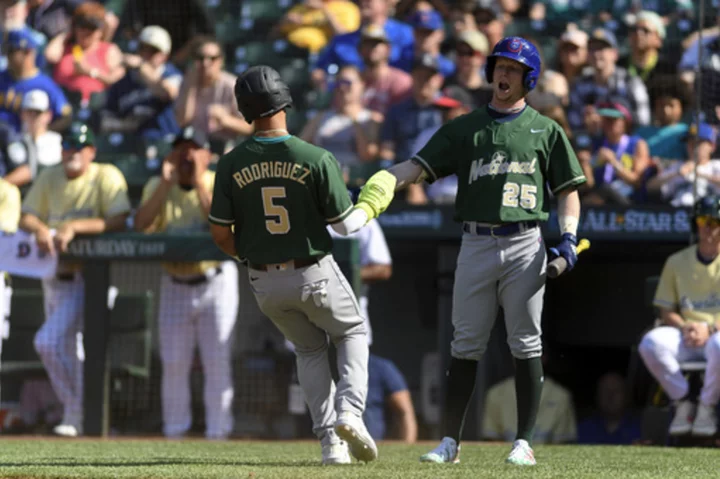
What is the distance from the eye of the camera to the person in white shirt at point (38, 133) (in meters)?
10.2

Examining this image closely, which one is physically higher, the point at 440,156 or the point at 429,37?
the point at 429,37

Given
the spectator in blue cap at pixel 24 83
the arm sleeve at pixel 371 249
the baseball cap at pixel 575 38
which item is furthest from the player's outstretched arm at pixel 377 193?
the spectator in blue cap at pixel 24 83

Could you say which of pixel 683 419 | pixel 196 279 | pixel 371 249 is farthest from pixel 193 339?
pixel 683 419

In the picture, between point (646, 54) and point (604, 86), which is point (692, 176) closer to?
point (604, 86)

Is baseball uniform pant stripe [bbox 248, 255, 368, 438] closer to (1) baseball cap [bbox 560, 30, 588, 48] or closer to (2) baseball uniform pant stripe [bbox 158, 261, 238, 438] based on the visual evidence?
(2) baseball uniform pant stripe [bbox 158, 261, 238, 438]

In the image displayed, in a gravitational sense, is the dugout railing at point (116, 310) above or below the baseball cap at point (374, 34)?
below

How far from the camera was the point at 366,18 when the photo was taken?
11.7 metres

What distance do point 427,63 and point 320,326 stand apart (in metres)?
5.52

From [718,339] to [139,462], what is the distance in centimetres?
332

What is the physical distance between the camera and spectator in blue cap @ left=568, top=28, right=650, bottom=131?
34.6 feet

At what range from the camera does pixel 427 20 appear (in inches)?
452

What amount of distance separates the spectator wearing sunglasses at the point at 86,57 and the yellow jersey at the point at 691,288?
5471 mm

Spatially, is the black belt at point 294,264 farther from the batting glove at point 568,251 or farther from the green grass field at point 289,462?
the batting glove at point 568,251

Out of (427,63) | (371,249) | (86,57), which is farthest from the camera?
(86,57)
